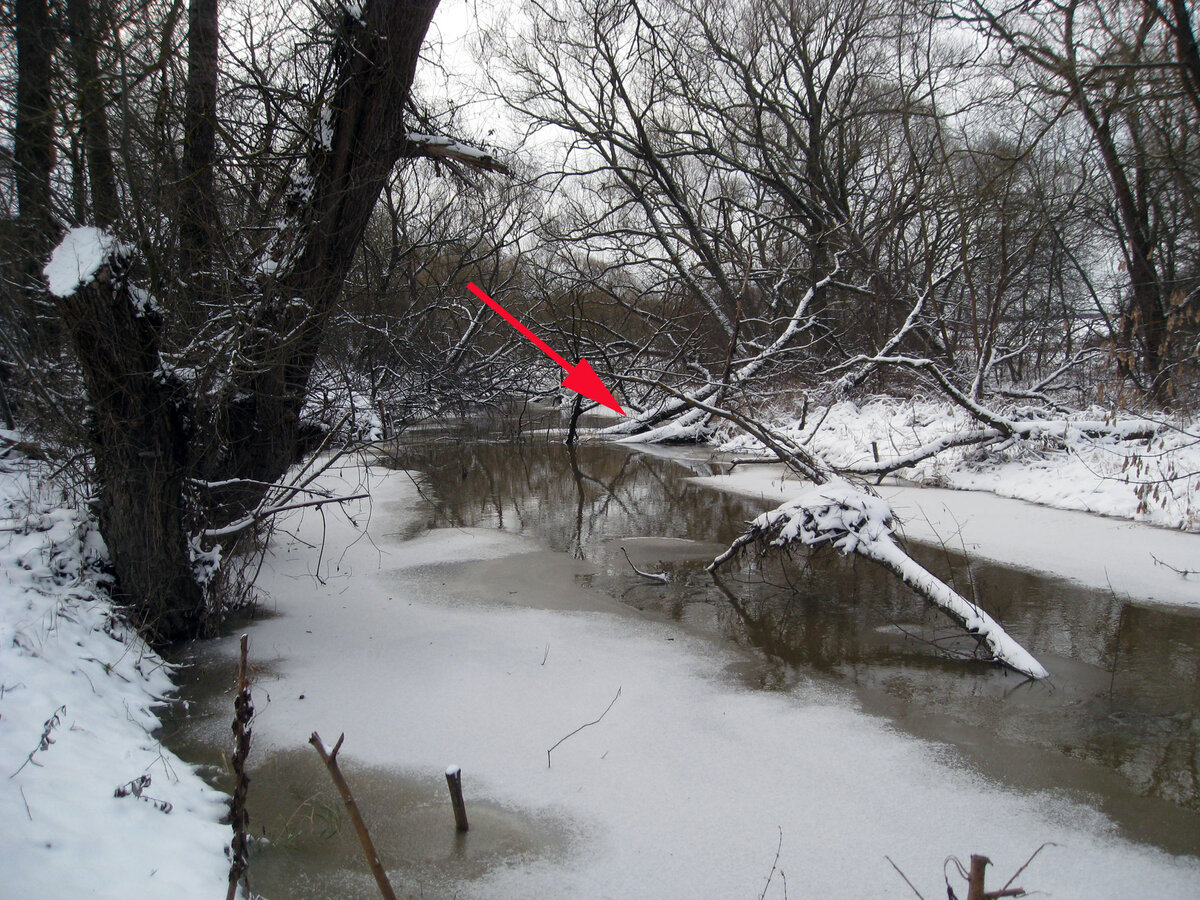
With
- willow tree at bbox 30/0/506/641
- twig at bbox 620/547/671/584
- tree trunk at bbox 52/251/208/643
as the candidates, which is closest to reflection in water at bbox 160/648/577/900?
tree trunk at bbox 52/251/208/643

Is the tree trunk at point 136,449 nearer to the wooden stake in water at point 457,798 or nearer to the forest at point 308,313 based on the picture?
the forest at point 308,313

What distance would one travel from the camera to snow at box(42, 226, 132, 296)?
157 inches

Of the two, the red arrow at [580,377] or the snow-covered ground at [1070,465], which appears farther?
the red arrow at [580,377]

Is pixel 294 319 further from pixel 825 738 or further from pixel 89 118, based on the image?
pixel 825 738

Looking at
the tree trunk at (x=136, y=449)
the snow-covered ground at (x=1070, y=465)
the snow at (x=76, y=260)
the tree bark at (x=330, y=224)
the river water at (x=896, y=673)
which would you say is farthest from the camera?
the snow-covered ground at (x=1070, y=465)

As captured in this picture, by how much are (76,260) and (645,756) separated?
12.4 feet

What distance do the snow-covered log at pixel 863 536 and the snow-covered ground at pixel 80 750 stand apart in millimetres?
3891

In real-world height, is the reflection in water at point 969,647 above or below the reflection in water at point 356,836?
above

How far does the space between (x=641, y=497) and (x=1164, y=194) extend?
11400 mm

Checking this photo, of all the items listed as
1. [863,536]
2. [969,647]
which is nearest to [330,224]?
[863,536]

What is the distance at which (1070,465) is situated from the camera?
9.30 meters

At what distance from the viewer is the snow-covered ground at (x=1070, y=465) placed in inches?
309

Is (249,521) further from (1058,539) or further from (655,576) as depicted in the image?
(1058,539)

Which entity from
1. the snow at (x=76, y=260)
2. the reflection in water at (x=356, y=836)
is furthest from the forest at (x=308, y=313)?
the reflection in water at (x=356, y=836)
